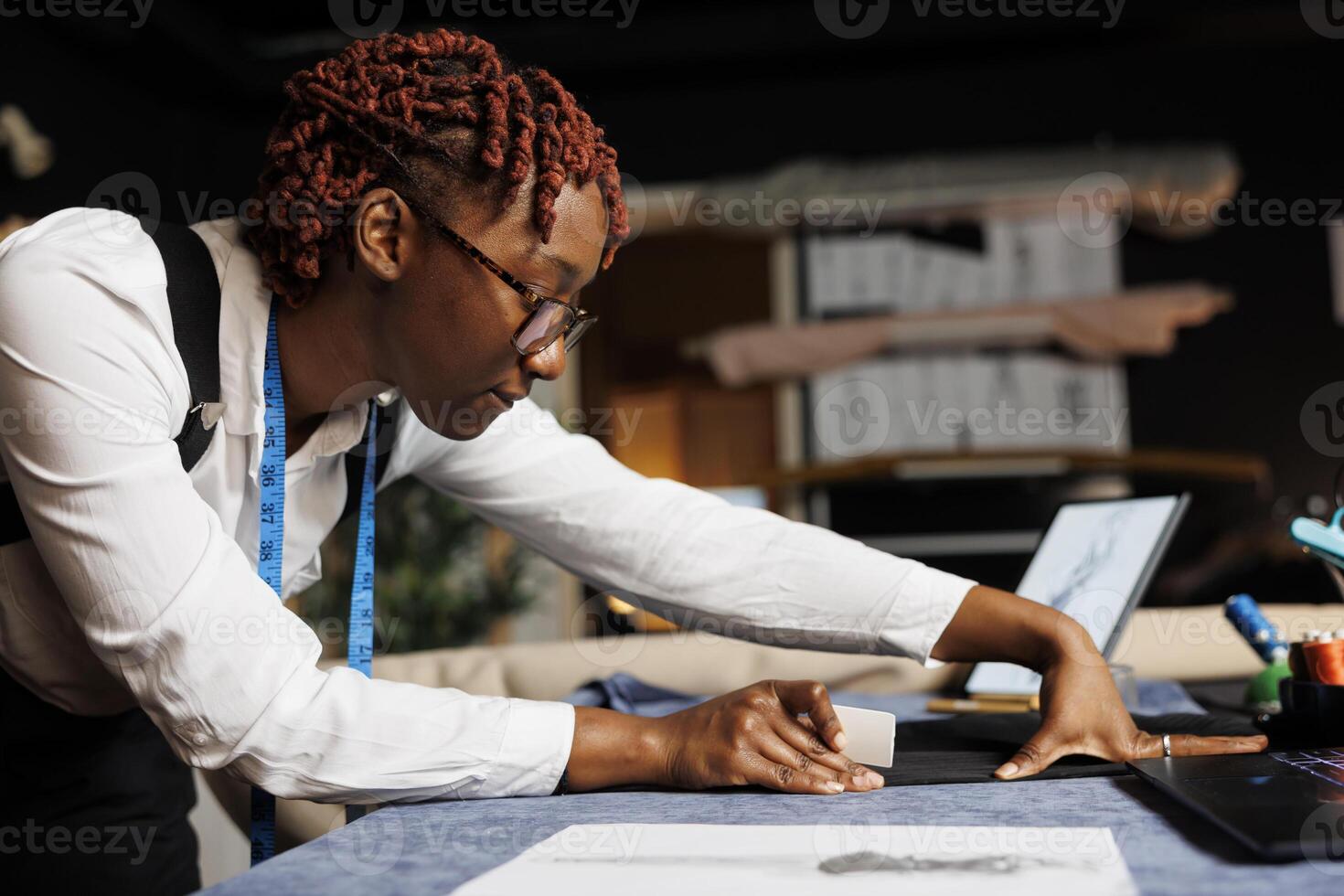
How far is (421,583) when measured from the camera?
4.59 m

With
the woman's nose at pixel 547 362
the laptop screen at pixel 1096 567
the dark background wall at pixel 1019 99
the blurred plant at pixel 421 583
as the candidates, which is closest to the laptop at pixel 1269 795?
the laptop screen at pixel 1096 567

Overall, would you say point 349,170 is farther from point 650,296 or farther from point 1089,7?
point 650,296

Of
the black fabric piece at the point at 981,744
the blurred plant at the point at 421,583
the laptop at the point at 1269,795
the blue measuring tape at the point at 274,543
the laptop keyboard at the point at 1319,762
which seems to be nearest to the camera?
the laptop at the point at 1269,795

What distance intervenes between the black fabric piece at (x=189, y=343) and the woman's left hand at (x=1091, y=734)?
2.50ft

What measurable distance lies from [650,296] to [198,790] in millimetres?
4828

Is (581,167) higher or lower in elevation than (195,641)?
higher

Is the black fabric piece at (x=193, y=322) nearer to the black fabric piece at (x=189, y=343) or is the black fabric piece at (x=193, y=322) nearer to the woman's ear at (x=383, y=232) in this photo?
the black fabric piece at (x=189, y=343)

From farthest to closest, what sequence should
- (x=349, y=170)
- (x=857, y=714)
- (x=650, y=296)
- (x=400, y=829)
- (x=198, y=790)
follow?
(x=650, y=296) < (x=198, y=790) < (x=349, y=170) < (x=857, y=714) < (x=400, y=829)

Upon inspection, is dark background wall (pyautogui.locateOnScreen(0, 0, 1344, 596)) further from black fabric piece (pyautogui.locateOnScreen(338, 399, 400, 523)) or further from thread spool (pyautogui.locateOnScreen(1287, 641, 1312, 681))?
thread spool (pyautogui.locateOnScreen(1287, 641, 1312, 681))

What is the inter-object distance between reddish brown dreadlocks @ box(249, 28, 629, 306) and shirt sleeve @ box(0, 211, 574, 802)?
0.67ft

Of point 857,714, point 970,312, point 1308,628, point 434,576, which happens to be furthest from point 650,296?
Result: point 857,714

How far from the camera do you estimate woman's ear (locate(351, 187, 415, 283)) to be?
104 cm

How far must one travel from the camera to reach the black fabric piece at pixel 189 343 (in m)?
1.01

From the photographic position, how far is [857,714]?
3.13 feet
